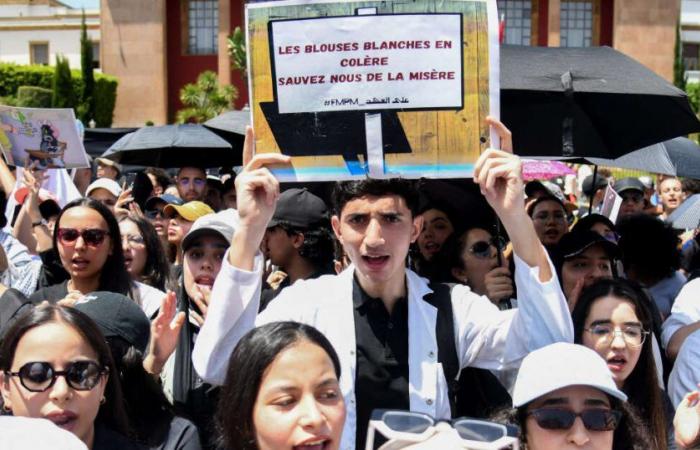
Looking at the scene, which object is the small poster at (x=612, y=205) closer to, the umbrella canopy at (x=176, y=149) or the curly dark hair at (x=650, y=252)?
the curly dark hair at (x=650, y=252)

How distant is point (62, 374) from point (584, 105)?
9.25ft

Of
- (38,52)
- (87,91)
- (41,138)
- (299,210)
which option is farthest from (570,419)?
(38,52)

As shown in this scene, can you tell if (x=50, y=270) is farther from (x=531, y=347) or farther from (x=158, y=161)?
(x=158, y=161)

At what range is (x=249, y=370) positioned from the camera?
2701 millimetres

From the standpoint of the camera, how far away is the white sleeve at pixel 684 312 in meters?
4.45

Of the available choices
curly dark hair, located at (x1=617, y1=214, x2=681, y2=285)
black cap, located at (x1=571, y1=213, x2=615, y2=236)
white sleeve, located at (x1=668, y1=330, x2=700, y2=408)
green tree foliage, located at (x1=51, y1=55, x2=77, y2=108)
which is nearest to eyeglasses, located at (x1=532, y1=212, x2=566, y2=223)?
curly dark hair, located at (x1=617, y1=214, x2=681, y2=285)

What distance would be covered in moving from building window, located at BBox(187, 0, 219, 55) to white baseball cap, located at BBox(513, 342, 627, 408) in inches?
1790

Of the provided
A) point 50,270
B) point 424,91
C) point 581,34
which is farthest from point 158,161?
point 581,34

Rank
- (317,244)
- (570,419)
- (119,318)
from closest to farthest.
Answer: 1. (570,419)
2. (119,318)
3. (317,244)

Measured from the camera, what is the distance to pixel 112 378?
125 inches

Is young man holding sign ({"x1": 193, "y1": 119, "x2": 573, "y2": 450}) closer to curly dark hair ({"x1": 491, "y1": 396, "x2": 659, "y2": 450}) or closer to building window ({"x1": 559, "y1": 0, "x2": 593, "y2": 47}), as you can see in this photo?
curly dark hair ({"x1": 491, "y1": 396, "x2": 659, "y2": 450})

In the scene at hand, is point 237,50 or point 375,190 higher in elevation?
point 237,50

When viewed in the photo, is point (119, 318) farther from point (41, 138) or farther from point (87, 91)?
point (87, 91)

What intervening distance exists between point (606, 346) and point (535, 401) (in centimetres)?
82
